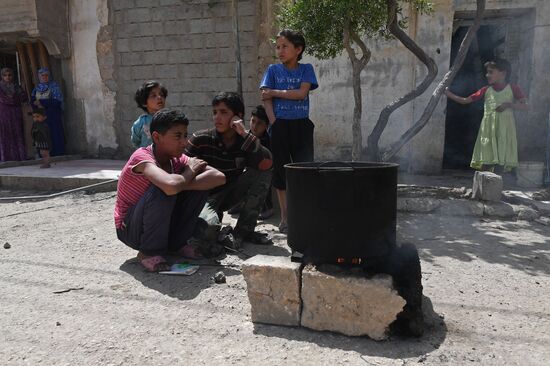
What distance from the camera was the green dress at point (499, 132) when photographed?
227 inches

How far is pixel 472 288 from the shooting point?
274cm

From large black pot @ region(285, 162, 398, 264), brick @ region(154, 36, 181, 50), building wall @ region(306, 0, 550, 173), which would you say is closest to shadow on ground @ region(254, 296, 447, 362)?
large black pot @ region(285, 162, 398, 264)

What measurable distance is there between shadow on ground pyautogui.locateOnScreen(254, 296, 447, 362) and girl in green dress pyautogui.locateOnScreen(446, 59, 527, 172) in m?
4.18

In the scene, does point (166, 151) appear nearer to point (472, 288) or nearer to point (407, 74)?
point (472, 288)

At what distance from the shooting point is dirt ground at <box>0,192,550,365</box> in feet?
6.58

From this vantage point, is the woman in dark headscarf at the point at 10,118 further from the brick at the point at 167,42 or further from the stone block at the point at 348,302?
the stone block at the point at 348,302

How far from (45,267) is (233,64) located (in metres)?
5.84

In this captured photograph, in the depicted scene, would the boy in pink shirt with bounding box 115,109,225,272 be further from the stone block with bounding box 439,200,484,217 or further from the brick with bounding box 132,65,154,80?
the brick with bounding box 132,65,154,80

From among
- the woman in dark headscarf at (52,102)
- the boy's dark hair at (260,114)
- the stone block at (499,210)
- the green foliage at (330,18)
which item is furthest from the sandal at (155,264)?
the woman in dark headscarf at (52,102)

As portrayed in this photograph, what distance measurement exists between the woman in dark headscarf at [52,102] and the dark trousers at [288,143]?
6640 mm

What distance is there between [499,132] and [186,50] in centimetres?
585

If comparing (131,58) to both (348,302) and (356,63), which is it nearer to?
(356,63)

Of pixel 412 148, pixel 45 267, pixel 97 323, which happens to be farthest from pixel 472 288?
pixel 412 148

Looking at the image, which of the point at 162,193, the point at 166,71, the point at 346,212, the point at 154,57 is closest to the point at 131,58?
the point at 154,57
